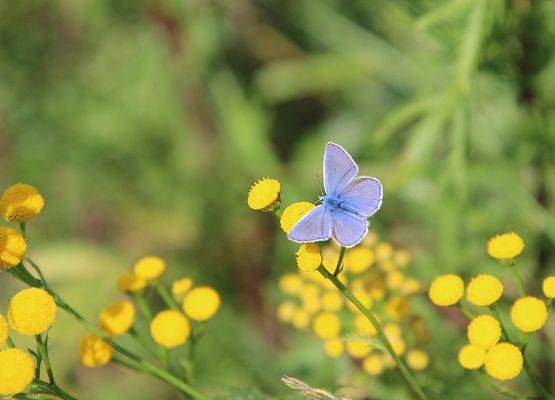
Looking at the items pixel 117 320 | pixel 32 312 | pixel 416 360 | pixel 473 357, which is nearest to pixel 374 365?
pixel 416 360

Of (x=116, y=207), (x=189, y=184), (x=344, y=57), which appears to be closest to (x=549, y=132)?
(x=344, y=57)

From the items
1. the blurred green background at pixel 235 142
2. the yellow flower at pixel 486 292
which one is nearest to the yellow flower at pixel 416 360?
the yellow flower at pixel 486 292

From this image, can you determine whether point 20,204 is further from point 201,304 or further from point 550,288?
point 550,288

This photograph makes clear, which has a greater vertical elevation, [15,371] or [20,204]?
[20,204]

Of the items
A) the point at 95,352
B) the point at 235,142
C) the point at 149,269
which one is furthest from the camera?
the point at 235,142

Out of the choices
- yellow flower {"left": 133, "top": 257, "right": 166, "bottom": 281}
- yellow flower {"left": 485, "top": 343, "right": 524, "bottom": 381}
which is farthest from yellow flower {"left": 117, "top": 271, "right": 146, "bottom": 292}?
yellow flower {"left": 485, "top": 343, "right": 524, "bottom": 381}

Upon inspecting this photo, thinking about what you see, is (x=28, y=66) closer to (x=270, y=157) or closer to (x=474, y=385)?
(x=270, y=157)

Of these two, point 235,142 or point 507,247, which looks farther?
point 235,142

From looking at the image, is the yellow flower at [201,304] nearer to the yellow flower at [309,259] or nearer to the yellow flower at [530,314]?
the yellow flower at [309,259]
